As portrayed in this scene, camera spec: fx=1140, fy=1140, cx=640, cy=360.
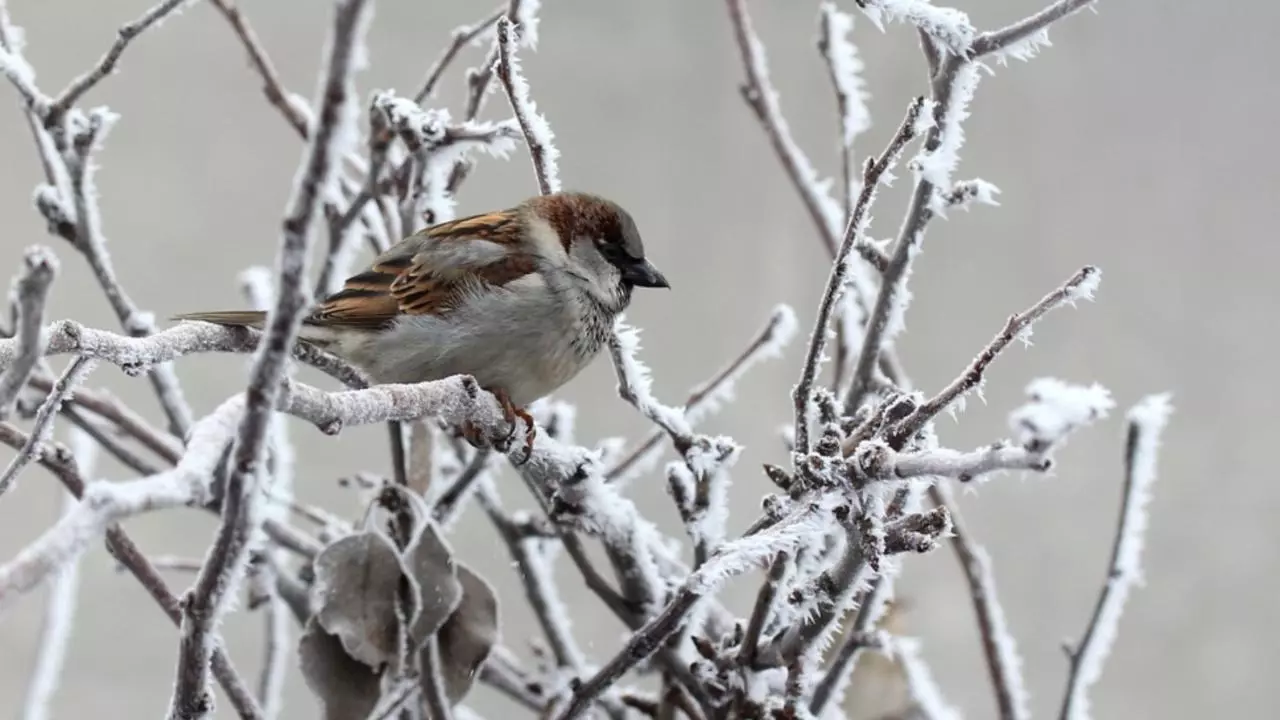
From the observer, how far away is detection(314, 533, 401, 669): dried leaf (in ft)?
2.18

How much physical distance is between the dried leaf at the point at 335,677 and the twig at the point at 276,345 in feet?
0.75

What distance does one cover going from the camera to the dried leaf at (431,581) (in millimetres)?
675

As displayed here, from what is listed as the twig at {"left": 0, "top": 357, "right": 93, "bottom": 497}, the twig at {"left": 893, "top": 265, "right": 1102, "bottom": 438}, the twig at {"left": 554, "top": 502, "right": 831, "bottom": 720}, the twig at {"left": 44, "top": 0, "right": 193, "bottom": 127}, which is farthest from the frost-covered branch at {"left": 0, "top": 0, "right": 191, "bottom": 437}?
the twig at {"left": 893, "top": 265, "right": 1102, "bottom": 438}

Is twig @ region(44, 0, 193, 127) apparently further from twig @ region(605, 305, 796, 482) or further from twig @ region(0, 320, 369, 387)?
twig @ region(605, 305, 796, 482)

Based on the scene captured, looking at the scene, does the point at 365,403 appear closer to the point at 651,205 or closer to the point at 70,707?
the point at 70,707

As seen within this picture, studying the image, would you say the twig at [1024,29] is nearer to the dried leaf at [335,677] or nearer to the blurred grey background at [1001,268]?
the dried leaf at [335,677]

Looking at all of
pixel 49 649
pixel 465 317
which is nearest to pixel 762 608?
pixel 465 317

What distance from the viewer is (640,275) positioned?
3.59 feet

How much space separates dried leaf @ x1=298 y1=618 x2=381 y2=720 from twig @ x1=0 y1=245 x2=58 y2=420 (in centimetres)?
32

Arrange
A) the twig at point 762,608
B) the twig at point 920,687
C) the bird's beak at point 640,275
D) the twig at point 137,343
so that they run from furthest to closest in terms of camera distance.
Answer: the bird's beak at point 640,275 → the twig at point 920,687 → the twig at point 762,608 → the twig at point 137,343

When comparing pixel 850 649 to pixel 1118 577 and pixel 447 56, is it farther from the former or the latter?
pixel 447 56

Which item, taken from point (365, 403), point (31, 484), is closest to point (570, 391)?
point (31, 484)

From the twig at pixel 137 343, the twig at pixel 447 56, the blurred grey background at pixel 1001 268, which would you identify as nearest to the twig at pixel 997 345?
the twig at pixel 137 343

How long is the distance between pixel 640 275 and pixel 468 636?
474 millimetres
